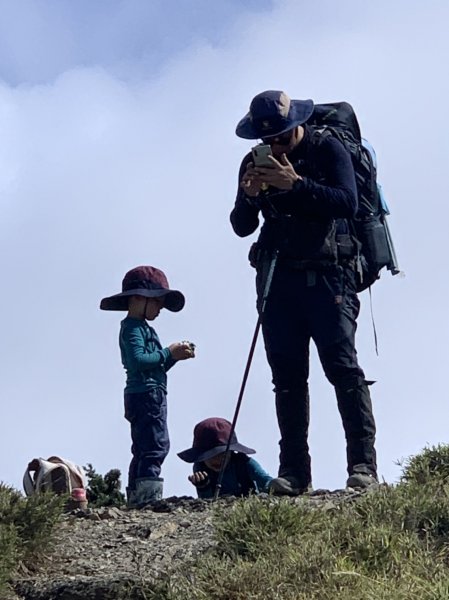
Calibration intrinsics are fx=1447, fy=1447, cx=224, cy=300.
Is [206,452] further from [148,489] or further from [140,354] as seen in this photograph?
[140,354]

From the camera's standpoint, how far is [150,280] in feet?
30.6

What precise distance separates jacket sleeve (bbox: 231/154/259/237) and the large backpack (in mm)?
489

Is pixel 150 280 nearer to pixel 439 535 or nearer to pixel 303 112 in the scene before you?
pixel 303 112

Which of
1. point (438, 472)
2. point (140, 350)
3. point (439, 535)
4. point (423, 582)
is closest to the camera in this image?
point (423, 582)

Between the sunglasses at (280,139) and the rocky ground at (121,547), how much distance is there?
1.96 m

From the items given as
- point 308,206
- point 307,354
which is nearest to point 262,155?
point 308,206

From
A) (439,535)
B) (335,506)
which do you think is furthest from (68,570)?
(439,535)

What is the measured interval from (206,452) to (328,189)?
6.59 ft

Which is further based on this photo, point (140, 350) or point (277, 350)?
point (140, 350)

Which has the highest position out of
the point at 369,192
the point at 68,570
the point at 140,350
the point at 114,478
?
the point at 369,192

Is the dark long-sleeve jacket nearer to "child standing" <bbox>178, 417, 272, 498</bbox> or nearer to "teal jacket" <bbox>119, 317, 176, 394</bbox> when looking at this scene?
"teal jacket" <bbox>119, 317, 176, 394</bbox>

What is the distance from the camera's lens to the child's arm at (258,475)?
8.62m

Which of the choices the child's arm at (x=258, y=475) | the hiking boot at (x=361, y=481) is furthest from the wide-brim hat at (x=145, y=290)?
the hiking boot at (x=361, y=481)

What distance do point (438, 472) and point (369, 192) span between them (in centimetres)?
190
